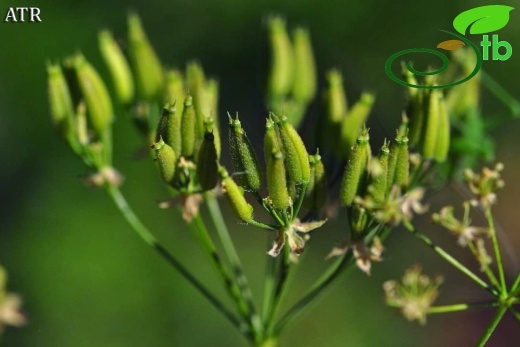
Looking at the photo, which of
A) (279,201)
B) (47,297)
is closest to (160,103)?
(279,201)

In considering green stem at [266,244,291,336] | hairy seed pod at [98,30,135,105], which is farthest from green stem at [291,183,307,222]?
hairy seed pod at [98,30,135,105]

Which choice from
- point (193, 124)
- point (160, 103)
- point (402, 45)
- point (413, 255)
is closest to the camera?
point (193, 124)

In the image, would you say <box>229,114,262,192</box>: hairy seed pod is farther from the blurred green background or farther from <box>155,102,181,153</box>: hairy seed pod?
the blurred green background

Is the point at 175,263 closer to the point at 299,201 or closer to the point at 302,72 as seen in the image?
the point at 299,201

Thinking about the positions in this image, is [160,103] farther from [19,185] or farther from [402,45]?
[402,45]

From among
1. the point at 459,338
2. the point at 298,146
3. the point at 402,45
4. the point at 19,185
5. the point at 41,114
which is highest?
the point at 298,146

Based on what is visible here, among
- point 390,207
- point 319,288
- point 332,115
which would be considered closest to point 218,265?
point 319,288
